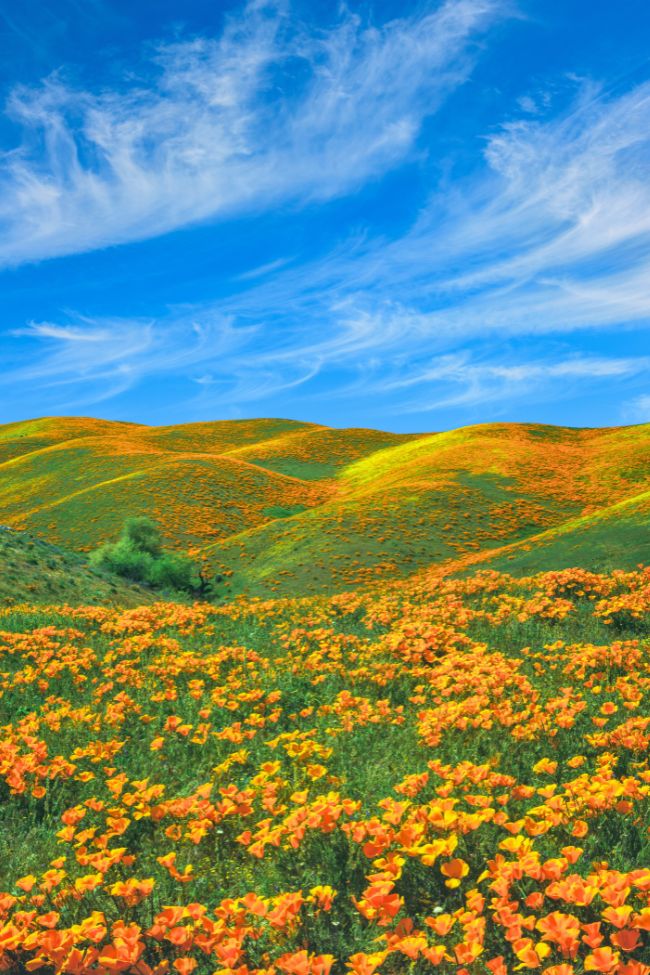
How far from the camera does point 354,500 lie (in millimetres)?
49469

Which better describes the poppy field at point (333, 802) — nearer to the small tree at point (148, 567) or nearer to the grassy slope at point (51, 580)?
the grassy slope at point (51, 580)

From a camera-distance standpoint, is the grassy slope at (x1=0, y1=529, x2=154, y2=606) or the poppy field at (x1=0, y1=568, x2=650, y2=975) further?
the grassy slope at (x1=0, y1=529, x2=154, y2=606)

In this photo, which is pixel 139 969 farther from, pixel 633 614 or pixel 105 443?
pixel 105 443

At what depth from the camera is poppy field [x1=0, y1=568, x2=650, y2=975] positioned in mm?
3943

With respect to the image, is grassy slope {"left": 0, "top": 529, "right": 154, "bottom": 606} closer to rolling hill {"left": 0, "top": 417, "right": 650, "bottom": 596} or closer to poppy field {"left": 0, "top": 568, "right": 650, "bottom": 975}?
rolling hill {"left": 0, "top": 417, "right": 650, "bottom": 596}

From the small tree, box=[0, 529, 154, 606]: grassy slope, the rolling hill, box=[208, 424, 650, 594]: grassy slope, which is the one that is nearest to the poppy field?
box=[0, 529, 154, 606]: grassy slope

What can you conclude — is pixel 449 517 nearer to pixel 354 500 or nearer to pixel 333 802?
pixel 354 500

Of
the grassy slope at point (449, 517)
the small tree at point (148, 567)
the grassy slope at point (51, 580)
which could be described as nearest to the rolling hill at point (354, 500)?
the grassy slope at point (449, 517)

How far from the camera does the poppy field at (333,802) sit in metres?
3.94

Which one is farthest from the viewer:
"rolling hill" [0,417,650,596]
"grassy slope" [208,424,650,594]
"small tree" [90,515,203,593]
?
"small tree" [90,515,203,593]

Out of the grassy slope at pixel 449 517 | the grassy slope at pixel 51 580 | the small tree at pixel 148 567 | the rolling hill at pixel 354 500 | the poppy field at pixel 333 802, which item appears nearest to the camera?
the poppy field at pixel 333 802

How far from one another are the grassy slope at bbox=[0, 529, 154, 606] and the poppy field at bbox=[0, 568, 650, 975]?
9.93 meters

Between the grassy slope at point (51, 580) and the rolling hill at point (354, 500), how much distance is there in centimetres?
786

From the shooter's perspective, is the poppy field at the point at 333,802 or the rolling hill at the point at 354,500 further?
the rolling hill at the point at 354,500
